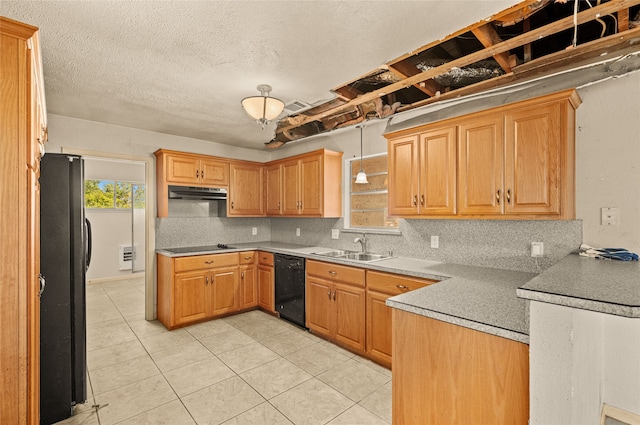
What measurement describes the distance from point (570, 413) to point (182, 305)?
3700 mm

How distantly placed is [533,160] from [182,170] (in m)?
3.84

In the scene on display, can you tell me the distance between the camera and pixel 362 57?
2.10 meters

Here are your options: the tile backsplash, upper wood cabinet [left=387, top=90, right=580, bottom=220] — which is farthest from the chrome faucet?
upper wood cabinet [left=387, top=90, right=580, bottom=220]

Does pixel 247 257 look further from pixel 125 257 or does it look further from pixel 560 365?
pixel 125 257

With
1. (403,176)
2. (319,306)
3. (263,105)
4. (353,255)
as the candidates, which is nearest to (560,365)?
(403,176)

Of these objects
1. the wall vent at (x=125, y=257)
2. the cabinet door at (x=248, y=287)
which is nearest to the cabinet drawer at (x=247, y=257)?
the cabinet door at (x=248, y=287)

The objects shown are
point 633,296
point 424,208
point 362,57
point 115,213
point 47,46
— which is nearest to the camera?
point 633,296

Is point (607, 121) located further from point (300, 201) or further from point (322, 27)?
point (300, 201)

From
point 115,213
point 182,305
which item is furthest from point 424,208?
point 115,213

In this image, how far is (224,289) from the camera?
401cm

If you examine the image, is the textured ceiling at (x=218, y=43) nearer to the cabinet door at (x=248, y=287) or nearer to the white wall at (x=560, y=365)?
the white wall at (x=560, y=365)

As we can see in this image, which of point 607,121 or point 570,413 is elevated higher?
point 607,121

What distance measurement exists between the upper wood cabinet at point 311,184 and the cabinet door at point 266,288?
2.89ft

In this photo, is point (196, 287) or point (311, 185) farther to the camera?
point (311, 185)
